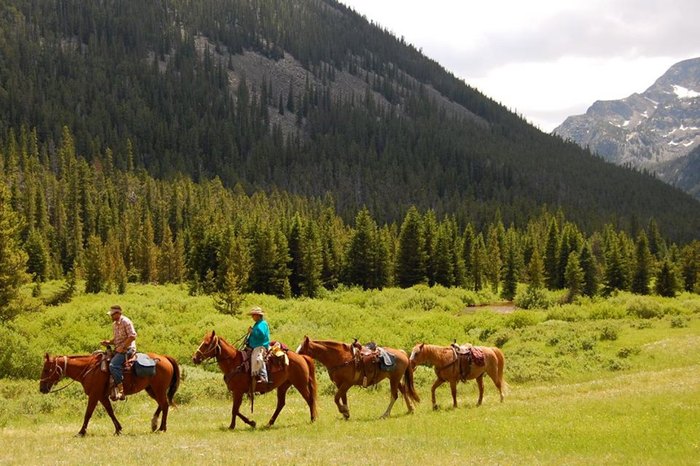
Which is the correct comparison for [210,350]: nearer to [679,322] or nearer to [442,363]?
[442,363]

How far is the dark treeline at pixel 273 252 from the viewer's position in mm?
74875

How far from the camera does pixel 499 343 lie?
4569 cm

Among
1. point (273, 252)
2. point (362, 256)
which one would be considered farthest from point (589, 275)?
point (273, 252)

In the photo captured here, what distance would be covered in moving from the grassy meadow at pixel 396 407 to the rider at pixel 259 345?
174 cm

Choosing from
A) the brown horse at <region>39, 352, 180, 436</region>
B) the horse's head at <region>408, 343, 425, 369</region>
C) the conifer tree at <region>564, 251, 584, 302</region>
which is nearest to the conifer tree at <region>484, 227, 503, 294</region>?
the conifer tree at <region>564, 251, 584, 302</region>

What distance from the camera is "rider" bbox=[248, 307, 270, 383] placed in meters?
18.6

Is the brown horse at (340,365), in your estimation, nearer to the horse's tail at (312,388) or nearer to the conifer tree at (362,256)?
the horse's tail at (312,388)

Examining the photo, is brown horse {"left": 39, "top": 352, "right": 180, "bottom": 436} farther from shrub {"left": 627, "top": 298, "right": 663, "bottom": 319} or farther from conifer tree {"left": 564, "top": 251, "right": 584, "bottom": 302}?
conifer tree {"left": 564, "top": 251, "right": 584, "bottom": 302}

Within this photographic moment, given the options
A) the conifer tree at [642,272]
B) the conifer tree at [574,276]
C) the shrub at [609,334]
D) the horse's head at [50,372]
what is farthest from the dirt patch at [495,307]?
the horse's head at [50,372]

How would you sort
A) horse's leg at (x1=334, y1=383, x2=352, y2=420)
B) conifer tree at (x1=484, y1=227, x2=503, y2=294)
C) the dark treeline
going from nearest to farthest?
1. horse's leg at (x1=334, y1=383, x2=352, y2=420)
2. the dark treeline
3. conifer tree at (x1=484, y1=227, x2=503, y2=294)

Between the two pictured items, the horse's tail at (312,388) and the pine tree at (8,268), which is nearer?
the horse's tail at (312,388)

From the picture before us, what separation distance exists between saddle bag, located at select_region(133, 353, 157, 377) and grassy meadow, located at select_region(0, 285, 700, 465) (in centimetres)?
176

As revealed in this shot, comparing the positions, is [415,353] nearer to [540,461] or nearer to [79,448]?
[540,461]

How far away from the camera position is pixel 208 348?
725 inches
